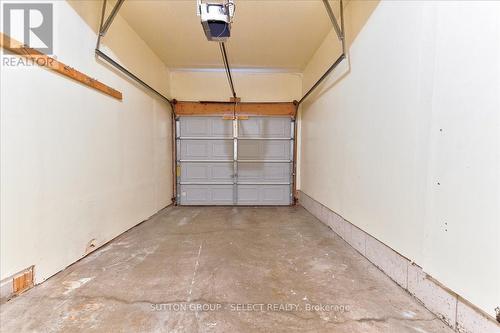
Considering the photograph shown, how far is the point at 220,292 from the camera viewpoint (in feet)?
6.04

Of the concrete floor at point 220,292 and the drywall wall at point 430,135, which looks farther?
the concrete floor at point 220,292

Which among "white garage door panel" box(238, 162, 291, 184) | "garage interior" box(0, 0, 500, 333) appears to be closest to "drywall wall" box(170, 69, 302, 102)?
"garage interior" box(0, 0, 500, 333)

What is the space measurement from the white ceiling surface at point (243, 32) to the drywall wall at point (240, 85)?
28 centimetres

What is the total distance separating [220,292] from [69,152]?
1.90m

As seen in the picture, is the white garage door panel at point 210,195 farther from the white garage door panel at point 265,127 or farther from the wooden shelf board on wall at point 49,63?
the wooden shelf board on wall at point 49,63

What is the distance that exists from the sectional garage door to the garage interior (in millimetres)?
1209

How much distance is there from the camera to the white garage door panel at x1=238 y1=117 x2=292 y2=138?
5387 mm

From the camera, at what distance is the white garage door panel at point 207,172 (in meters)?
5.39

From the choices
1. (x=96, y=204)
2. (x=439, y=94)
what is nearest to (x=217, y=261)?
(x=96, y=204)

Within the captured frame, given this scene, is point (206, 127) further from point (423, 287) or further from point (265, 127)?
point (423, 287)

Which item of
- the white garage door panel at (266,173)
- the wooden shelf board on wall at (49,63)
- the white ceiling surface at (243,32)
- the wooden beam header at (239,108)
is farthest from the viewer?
the white garage door panel at (266,173)

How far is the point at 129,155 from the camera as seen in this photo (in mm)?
3428

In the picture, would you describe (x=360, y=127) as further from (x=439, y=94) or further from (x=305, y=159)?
(x=305, y=159)

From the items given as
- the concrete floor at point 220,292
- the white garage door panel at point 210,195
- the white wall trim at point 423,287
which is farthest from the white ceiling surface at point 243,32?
the concrete floor at point 220,292
